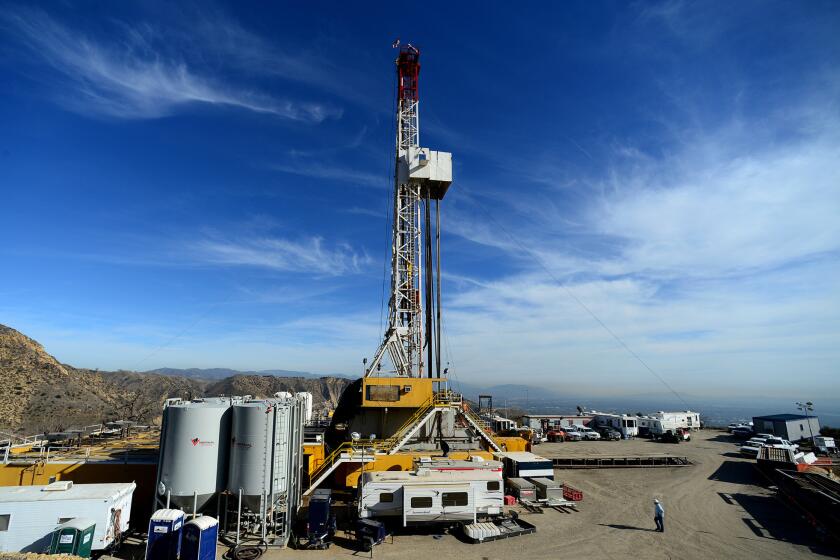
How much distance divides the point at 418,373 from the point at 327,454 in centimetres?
722

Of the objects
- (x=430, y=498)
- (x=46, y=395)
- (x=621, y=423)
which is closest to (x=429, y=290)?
(x=430, y=498)

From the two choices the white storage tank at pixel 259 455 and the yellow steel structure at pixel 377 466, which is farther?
the yellow steel structure at pixel 377 466

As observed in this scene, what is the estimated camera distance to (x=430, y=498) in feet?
49.5

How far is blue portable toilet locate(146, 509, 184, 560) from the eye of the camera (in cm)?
Answer: 1211

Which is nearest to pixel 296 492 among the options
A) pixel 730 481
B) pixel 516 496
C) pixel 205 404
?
pixel 205 404

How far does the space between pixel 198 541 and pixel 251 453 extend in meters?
2.84

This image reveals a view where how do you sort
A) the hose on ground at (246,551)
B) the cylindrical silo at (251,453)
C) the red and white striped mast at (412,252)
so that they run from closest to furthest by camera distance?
the hose on ground at (246,551), the cylindrical silo at (251,453), the red and white striped mast at (412,252)

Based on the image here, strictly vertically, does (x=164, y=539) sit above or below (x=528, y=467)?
below

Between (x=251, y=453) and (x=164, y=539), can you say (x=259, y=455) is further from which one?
(x=164, y=539)

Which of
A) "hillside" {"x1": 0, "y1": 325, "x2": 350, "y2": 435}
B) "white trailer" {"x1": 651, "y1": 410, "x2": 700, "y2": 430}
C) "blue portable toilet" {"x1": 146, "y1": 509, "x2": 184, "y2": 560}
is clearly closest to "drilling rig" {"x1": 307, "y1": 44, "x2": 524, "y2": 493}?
"blue portable toilet" {"x1": 146, "y1": 509, "x2": 184, "y2": 560}

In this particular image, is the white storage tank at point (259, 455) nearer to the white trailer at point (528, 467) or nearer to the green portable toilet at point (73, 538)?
the green portable toilet at point (73, 538)

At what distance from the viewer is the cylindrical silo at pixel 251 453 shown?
1412 cm

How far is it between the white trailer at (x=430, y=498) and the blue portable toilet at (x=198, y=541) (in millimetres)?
4839

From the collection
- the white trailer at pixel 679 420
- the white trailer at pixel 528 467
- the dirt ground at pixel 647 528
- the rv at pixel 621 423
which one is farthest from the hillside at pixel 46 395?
the white trailer at pixel 679 420
